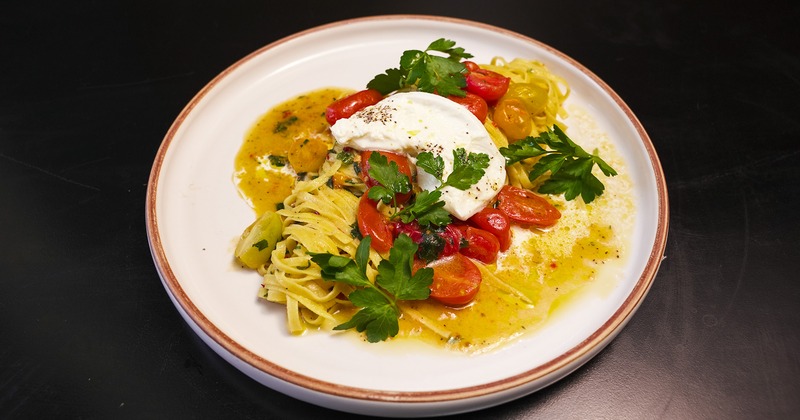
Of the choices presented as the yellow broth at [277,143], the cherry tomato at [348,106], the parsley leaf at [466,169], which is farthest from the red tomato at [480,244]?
the yellow broth at [277,143]

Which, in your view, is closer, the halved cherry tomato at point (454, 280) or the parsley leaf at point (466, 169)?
the halved cherry tomato at point (454, 280)

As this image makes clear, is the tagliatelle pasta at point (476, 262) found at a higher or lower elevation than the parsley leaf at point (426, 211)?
lower

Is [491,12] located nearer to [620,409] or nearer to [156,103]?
[156,103]

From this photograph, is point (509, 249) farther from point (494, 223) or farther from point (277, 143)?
point (277, 143)

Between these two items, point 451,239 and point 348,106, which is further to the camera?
point 348,106

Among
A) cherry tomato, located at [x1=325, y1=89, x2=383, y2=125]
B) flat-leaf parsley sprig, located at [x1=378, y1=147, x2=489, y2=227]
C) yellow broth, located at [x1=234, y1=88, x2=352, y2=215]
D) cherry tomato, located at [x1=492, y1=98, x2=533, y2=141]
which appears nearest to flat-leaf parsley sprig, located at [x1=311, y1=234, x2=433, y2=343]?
flat-leaf parsley sprig, located at [x1=378, y1=147, x2=489, y2=227]

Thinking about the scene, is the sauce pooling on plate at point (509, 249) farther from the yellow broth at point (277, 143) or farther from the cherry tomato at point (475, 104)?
the cherry tomato at point (475, 104)

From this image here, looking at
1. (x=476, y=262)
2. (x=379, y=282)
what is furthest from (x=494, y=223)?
(x=379, y=282)
